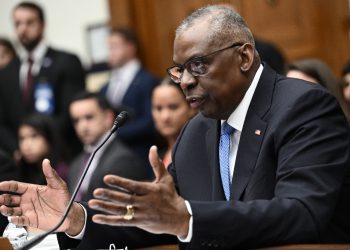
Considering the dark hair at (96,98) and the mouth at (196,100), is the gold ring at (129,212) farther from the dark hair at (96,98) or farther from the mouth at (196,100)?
the dark hair at (96,98)

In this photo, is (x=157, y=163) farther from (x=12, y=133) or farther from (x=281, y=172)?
(x=12, y=133)

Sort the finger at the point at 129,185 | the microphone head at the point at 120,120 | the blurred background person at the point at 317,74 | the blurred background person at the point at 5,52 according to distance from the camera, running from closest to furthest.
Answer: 1. the finger at the point at 129,185
2. the microphone head at the point at 120,120
3. the blurred background person at the point at 317,74
4. the blurred background person at the point at 5,52

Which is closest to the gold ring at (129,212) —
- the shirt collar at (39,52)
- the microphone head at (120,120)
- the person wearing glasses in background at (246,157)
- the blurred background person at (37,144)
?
the person wearing glasses in background at (246,157)

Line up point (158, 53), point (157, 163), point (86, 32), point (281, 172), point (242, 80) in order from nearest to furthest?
point (157, 163), point (281, 172), point (242, 80), point (158, 53), point (86, 32)

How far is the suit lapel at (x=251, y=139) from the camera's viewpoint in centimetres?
274

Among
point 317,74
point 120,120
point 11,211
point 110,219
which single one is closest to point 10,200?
point 11,211

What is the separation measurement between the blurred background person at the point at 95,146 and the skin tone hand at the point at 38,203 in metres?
2.13

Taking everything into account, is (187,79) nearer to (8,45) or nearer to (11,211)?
(11,211)

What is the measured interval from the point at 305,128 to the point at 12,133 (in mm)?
3989

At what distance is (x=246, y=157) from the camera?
9.02ft

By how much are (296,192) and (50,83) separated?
383 centimetres

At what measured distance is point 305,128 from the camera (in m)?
2.68

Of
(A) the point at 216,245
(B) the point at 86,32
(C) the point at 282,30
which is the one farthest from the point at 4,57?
(A) the point at 216,245

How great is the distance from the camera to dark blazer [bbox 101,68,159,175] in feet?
19.0
